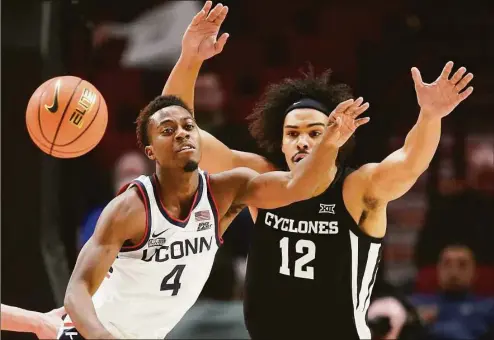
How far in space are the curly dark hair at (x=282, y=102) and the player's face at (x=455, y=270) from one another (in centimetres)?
204

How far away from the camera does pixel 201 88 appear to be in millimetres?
8320

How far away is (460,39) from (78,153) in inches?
186

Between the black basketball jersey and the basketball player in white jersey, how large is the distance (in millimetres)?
462

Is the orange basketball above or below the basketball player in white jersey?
above

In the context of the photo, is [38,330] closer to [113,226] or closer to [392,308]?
[113,226]

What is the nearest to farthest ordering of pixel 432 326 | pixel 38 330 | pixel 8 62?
pixel 38 330
pixel 8 62
pixel 432 326

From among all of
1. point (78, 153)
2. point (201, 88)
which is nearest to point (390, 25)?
point (201, 88)

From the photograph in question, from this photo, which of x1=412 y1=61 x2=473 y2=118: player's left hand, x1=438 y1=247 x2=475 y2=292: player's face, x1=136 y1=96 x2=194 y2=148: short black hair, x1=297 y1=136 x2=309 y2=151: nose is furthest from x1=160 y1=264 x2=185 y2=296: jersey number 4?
x1=438 y1=247 x2=475 y2=292: player's face

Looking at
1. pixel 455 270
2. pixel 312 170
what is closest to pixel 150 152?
pixel 312 170

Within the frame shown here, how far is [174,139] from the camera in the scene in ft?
13.1

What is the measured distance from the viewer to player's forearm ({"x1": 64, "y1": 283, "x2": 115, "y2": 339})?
343 cm

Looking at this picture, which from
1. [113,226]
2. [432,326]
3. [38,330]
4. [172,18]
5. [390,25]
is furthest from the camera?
[390,25]

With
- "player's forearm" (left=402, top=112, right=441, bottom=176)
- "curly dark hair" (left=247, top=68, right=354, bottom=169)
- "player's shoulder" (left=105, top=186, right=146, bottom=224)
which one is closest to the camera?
"player's shoulder" (left=105, top=186, right=146, bottom=224)

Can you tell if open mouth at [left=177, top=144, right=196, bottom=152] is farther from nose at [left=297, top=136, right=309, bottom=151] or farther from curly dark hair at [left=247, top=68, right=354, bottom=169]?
curly dark hair at [left=247, top=68, right=354, bottom=169]
